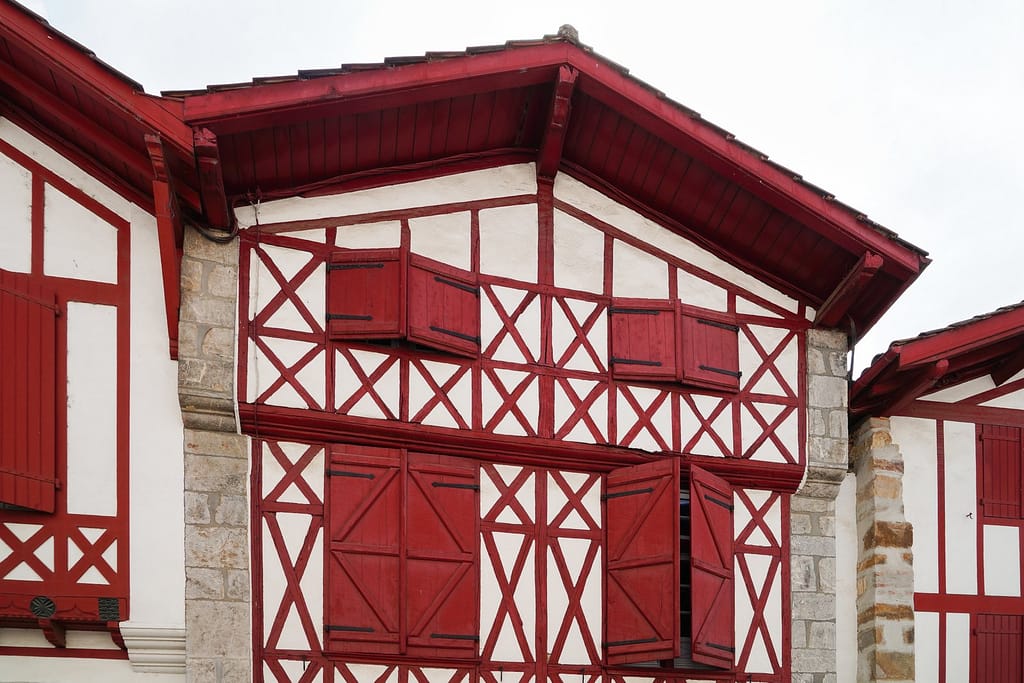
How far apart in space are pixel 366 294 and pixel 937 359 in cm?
521

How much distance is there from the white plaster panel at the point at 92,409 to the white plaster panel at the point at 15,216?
0.55m

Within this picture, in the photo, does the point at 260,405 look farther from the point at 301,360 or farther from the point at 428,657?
the point at 428,657

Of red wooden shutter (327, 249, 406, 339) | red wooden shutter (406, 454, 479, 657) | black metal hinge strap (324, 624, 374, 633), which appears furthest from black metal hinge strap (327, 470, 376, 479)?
black metal hinge strap (324, 624, 374, 633)

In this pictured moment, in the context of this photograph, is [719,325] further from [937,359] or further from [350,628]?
[350,628]

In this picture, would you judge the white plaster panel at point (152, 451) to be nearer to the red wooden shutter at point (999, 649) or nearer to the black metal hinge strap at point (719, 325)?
the black metal hinge strap at point (719, 325)

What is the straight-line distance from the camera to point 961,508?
14555 mm

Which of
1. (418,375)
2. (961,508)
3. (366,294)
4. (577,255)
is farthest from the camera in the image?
(961,508)

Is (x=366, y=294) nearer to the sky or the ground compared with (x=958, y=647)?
nearer to the sky

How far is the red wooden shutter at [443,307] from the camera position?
13.1 m

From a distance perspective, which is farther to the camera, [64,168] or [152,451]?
[64,168]

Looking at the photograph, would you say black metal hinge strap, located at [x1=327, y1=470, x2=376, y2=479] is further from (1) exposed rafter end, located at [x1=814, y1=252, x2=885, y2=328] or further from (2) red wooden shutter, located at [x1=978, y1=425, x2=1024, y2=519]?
(2) red wooden shutter, located at [x1=978, y1=425, x2=1024, y2=519]

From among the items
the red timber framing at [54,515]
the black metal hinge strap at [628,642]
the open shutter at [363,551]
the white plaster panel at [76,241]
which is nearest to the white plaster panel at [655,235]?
the open shutter at [363,551]

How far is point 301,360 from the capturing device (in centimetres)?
1280

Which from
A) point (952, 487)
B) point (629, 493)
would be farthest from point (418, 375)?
point (952, 487)
